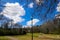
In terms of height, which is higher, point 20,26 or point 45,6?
point 45,6

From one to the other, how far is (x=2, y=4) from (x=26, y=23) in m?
0.70

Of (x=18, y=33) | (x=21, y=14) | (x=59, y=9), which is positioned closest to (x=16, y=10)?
(x=21, y=14)

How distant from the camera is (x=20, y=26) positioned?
6125mm

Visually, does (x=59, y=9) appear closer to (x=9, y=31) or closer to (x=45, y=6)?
(x=45, y=6)

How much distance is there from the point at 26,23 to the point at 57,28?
718 millimetres

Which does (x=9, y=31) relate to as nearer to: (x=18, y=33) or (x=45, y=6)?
(x=18, y=33)

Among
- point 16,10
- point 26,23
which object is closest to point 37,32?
point 26,23

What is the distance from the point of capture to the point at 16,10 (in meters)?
6.15

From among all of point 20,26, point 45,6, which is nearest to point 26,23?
point 20,26

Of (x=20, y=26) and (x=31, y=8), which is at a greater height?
(x=31, y=8)

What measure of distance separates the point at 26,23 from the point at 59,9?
0.82m

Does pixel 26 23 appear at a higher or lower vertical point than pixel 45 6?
lower

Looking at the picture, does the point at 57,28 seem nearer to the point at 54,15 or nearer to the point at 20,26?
the point at 54,15

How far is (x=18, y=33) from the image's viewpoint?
6.13 meters
